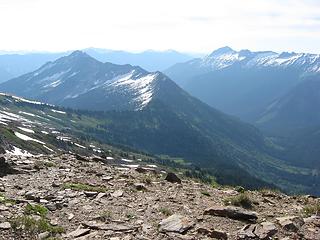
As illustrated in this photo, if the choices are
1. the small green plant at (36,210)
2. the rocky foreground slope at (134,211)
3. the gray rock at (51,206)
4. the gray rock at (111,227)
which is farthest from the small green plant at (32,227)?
the gray rock at (51,206)

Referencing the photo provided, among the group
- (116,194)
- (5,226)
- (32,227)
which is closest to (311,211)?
(116,194)

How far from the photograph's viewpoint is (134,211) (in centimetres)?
2094

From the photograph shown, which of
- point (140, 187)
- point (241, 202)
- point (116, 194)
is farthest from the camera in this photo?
point (140, 187)

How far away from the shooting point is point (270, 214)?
70.2 feet

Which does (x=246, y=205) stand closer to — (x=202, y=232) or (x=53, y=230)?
(x=202, y=232)

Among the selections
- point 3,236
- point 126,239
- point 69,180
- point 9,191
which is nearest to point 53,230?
point 3,236

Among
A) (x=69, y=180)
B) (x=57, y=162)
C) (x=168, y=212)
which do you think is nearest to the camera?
(x=168, y=212)

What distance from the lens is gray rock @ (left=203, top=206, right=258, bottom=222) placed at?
20125mm

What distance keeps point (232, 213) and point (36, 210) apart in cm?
862

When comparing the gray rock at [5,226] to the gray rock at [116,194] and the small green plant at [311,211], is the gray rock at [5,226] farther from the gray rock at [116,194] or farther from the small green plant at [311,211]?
the small green plant at [311,211]

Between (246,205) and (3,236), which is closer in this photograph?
(3,236)

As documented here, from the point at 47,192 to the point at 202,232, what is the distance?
9540 mm

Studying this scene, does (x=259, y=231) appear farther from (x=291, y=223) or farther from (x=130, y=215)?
(x=130, y=215)

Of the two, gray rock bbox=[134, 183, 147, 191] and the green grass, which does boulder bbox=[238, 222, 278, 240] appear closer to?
gray rock bbox=[134, 183, 147, 191]
